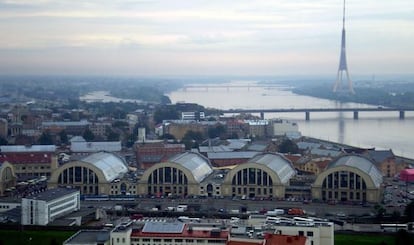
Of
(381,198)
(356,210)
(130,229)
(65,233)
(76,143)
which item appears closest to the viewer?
(130,229)

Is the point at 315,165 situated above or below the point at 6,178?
above

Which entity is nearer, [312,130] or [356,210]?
[356,210]

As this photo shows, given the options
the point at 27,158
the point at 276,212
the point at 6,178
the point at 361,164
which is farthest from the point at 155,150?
the point at 276,212

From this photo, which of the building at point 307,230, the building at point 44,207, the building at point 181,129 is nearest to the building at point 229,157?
the building at point 44,207

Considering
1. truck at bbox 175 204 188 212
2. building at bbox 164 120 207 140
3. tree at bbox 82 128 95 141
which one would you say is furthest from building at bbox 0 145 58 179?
building at bbox 164 120 207 140

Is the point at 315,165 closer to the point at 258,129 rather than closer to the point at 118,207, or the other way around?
the point at 118,207

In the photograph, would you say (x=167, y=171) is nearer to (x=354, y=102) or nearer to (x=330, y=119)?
(x=330, y=119)

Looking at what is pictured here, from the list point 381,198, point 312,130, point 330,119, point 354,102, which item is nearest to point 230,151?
point 381,198
